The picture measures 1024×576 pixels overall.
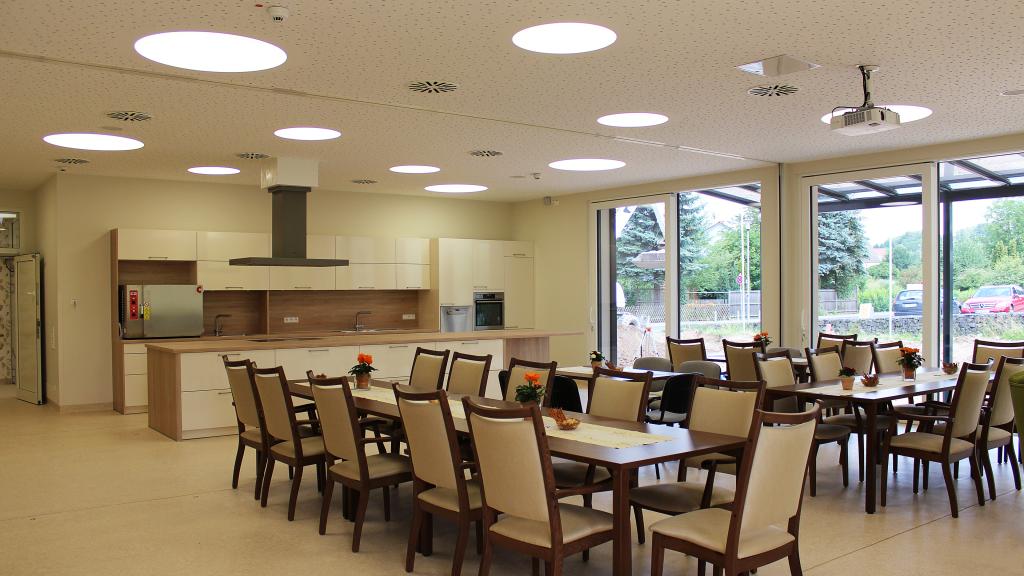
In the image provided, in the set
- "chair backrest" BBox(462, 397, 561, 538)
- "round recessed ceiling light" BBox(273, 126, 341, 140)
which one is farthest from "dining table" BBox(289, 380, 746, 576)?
"round recessed ceiling light" BBox(273, 126, 341, 140)

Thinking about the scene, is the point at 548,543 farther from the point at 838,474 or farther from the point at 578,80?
the point at 838,474

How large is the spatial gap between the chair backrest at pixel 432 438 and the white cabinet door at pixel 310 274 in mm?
6626

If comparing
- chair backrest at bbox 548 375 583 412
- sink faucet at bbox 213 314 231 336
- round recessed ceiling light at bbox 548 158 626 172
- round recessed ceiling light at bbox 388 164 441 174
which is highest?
round recessed ceiling light at bbox 548 158 626 172

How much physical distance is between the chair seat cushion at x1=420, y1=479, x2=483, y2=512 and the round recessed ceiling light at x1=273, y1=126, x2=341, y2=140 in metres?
3.79

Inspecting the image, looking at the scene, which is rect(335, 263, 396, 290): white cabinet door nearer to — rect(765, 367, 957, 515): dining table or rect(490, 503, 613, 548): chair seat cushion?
rect(765, 367, 957, 515): dining table

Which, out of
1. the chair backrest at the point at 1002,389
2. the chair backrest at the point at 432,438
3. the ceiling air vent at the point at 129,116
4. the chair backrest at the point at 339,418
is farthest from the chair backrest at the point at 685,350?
the ceiling air vent at the point at 129,116

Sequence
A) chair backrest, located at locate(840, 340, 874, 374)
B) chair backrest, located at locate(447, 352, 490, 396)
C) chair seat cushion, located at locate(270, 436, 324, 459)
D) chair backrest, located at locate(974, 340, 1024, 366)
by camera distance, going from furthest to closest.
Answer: chair backrest, located at locate(840, 340, 874, 374), chair backrest, located at locate(974, 340, 1024, 366), chair backrest, located at locate(447, 352, 490, 396), chair seat cushion, located at locate(270, 436, 324, 459)

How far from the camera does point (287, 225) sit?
8.54 metres

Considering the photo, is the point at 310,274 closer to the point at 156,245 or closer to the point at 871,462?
the point at 156,245

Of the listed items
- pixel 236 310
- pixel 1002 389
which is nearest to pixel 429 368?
pixel 1002 389

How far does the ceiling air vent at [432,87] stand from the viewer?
5.43 m

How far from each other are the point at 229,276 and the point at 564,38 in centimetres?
664

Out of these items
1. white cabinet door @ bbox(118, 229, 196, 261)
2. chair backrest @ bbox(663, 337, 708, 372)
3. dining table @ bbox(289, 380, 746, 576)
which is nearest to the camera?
dining table @ bbox(289, 380, 746, 576)

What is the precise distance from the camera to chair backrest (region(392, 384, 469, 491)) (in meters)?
3.76
